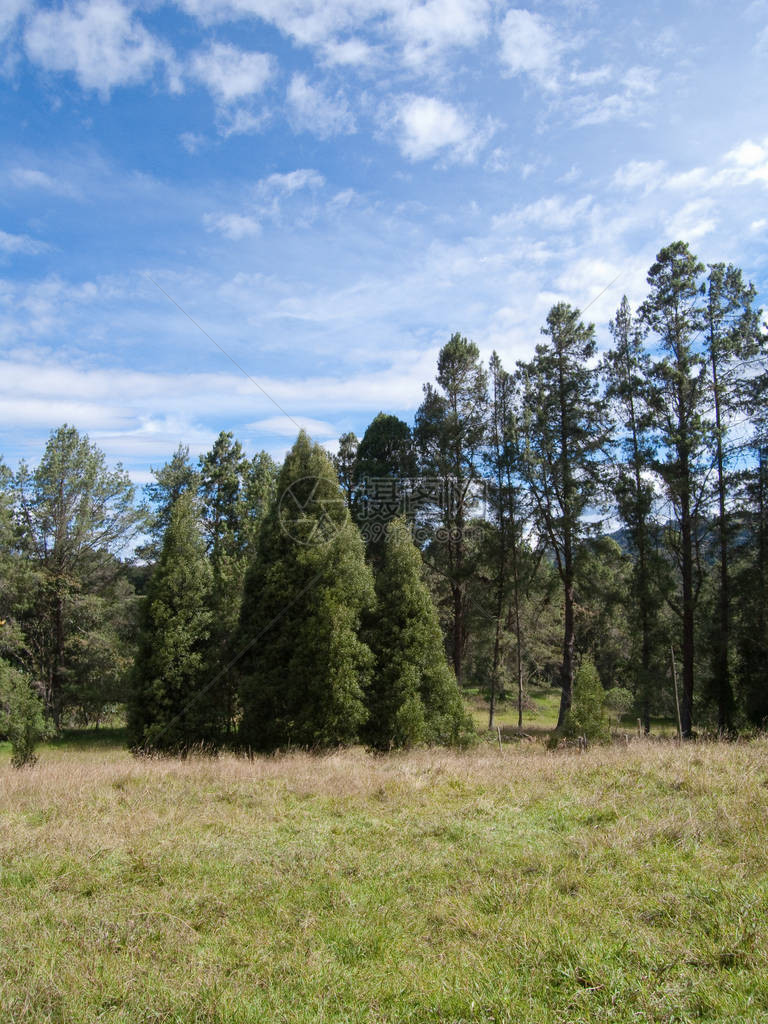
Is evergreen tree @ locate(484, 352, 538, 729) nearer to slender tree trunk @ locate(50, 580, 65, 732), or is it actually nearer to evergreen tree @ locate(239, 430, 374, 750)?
evergreen tree @ locate(239, 430, 374, 750)

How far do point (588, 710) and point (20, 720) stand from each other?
15491 millimetres

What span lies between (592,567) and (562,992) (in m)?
22.7

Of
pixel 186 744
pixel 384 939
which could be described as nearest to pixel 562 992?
pixel 384 939

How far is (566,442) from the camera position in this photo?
2545 cm

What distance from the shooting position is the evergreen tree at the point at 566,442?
2458 centimetres

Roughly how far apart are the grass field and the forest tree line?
8.59 meters

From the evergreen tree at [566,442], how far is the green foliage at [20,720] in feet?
63.8

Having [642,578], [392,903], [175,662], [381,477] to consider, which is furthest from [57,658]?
[392,903]

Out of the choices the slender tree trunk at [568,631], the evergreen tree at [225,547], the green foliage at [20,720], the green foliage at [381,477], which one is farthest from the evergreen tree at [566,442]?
the green foliage at [20,720]

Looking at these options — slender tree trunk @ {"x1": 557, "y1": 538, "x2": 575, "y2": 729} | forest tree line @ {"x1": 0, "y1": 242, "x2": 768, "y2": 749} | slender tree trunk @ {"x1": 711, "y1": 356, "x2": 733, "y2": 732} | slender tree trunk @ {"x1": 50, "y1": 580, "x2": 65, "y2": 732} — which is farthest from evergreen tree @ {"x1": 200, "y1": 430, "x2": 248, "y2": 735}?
slender tree trunk @ {"x1": 711, "y1": 356, "x2": 733, "y2": 732}

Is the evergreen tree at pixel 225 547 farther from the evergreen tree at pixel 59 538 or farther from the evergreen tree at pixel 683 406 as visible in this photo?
the evergreen tree at pixel 683 406

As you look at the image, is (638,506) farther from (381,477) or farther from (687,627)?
(381,477)

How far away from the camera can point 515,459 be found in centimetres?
2792

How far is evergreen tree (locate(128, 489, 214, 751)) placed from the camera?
1800 centimetres
